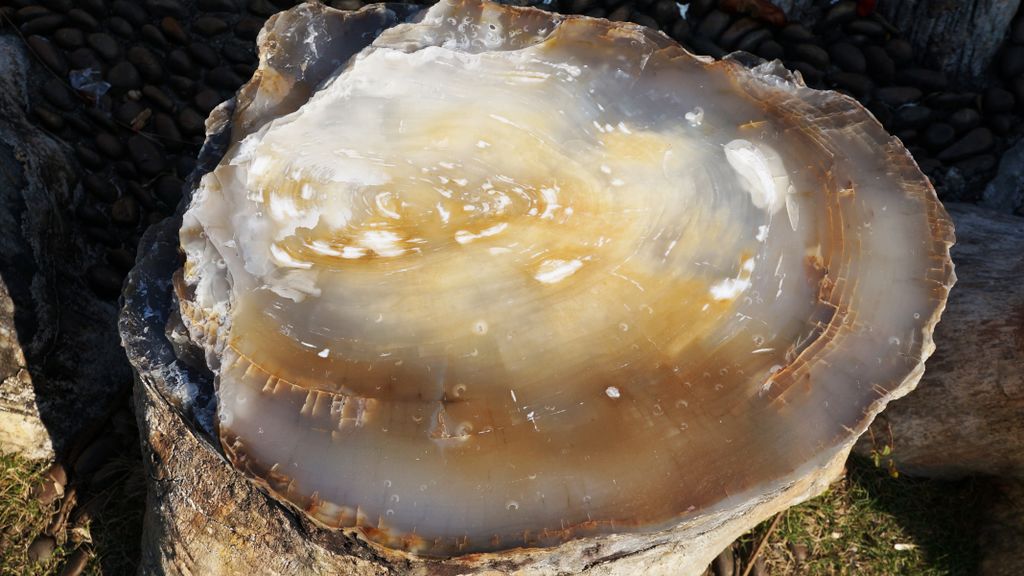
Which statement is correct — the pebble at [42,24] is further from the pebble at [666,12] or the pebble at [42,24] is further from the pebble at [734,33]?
the pebble at [734,33]

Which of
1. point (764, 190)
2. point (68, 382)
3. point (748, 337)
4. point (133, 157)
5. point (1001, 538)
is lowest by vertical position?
point (1001, 538)

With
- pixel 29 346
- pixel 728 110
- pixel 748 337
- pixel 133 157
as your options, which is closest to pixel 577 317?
pixel 748 337

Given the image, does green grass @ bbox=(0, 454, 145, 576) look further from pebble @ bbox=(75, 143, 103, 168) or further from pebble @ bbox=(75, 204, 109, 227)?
pebble @ bbox=(75, 143, 103, 168)

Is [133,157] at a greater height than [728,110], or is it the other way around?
[728,110]

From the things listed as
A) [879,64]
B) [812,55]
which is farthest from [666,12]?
[879,64]

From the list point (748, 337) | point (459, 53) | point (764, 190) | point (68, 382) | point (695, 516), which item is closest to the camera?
point (695, 516)

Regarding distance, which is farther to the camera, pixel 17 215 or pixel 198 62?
pixel 198 62

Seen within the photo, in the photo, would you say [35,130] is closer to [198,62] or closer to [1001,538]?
[198,62]

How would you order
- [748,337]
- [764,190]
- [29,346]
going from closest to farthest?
1. [748,337]
2. [764,190]
3. [29,346]
